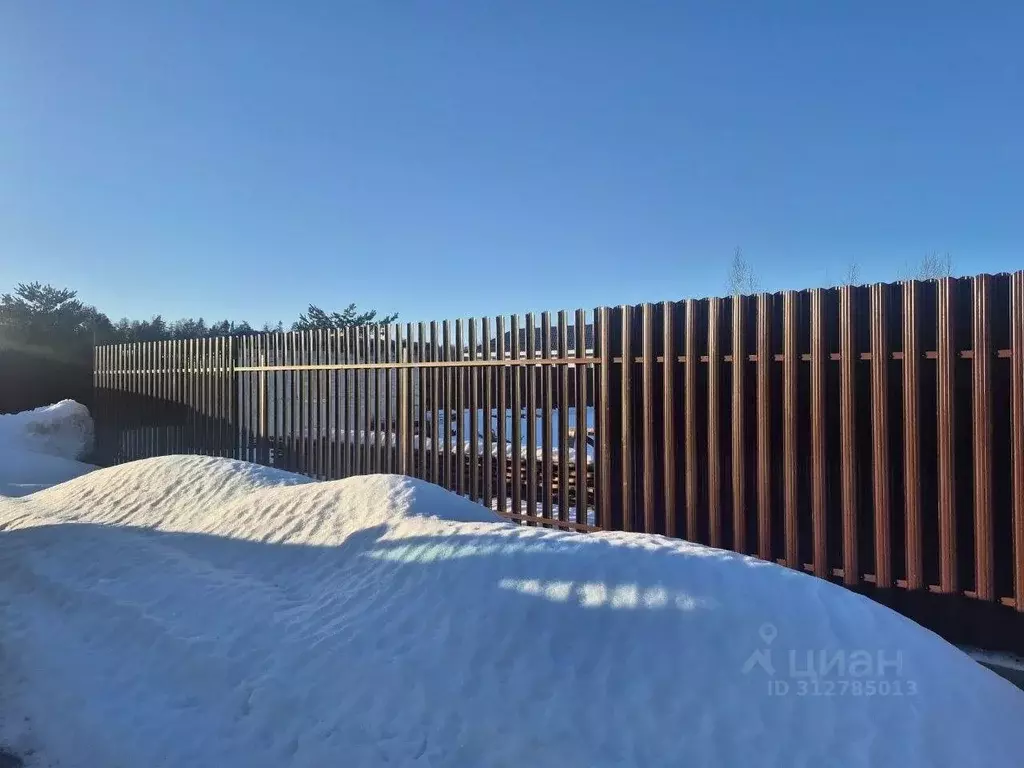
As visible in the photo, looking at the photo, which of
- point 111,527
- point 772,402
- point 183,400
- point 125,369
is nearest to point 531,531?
point 772,402

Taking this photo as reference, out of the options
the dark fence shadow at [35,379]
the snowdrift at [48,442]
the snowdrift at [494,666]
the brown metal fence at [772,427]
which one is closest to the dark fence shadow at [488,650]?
the snowdrift at [494,666]

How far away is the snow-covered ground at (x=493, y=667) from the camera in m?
2.71

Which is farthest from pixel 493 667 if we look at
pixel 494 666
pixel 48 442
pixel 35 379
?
pixel 35 379

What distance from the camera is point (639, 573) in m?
3.50

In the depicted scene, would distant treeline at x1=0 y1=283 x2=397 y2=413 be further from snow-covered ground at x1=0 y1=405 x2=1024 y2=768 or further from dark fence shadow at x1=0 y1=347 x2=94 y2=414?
snow-covered ground at x1=0 y1=405 x2=1024 y2=768

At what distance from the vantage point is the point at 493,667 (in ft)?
10.5

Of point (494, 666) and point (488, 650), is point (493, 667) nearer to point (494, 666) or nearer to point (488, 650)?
point (494, 666)

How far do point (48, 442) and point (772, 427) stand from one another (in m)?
15.5

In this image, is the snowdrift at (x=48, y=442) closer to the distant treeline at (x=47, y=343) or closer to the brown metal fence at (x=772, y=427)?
the distant treeline at (x=47, y=343)

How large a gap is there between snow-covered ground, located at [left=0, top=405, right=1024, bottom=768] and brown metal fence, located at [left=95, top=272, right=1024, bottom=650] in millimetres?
1205

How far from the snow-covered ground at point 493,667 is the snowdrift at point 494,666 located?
11 millimetres

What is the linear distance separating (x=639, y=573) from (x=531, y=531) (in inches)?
39.3

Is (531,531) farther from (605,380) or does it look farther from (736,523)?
(605,380)

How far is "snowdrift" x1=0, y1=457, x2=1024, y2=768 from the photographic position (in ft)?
8.87
